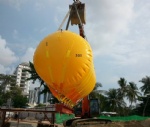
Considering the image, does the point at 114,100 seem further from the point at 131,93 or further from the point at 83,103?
the point at 83,103

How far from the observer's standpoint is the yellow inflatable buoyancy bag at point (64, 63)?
7668 mm

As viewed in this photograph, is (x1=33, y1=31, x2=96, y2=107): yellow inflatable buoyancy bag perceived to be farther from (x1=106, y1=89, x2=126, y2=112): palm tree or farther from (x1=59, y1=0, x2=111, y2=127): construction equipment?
(x1=106, y1=89, x2=126, y2=112): palm tree

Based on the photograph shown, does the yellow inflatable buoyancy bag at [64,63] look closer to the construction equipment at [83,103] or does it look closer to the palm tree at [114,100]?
the construction equipment at [83,103]

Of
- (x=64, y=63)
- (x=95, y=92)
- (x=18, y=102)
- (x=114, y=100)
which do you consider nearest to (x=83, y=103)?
(x=64, y=63)

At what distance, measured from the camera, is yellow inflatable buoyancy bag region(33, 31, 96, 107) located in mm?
7668

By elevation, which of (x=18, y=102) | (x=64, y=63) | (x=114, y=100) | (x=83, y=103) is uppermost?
(x=18, y=102)

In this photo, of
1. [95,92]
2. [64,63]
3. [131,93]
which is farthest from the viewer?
[131,93]

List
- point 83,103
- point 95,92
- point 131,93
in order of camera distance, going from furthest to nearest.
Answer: point 131,93 → point 95,92 → point 83,103

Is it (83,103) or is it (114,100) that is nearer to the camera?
(83,103)

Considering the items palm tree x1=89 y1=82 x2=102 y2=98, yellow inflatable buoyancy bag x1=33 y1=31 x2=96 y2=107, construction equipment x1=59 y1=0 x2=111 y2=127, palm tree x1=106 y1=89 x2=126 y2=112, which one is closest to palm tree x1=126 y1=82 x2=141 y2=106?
palm tree x1=106 y1=89 x2=126 y2=112

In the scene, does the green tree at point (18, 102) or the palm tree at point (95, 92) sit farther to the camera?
the green tree at point (18, 102)

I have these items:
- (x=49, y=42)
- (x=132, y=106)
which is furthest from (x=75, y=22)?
(x=132, y=106)

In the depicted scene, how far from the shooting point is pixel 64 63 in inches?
298

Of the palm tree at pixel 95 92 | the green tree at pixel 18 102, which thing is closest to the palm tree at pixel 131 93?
the palm tree at pixel 95 92
